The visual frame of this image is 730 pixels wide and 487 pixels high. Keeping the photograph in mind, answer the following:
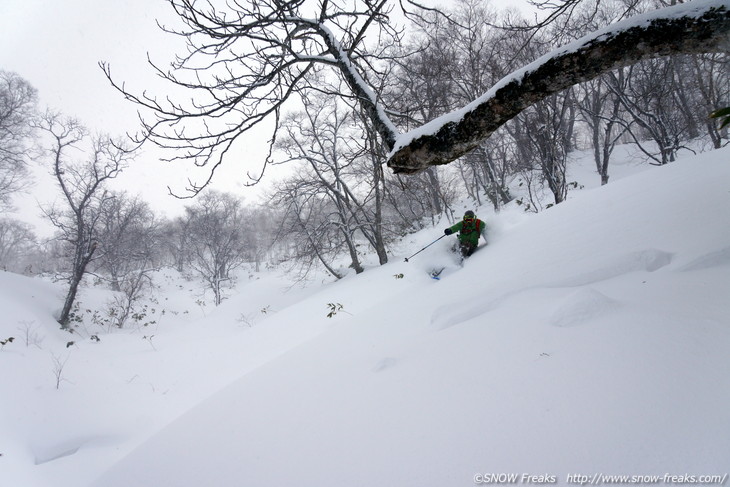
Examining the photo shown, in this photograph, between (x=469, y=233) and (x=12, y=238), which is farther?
(x=12, y=238)

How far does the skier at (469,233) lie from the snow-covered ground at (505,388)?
1.10 m

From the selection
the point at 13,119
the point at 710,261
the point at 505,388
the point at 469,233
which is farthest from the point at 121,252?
the point at 710,261

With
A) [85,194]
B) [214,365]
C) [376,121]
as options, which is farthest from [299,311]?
[85,194]

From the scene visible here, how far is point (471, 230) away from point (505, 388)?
4.38 metres

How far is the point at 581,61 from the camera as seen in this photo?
1770mm

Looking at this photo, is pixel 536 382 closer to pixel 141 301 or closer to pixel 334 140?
pixel 334 140

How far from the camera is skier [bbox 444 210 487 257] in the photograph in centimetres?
536

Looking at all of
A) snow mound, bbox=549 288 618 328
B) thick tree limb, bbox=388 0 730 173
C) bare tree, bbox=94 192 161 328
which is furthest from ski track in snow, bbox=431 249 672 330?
bare tree, bbox=94 192 161 328

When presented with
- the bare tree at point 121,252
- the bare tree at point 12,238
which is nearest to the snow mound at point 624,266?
the bare tree at point 121,252

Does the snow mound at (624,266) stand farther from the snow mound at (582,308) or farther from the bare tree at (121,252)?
the bare tree at (121,252)

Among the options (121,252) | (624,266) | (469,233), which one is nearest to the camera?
(624,266)

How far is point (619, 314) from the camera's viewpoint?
153 centimetres

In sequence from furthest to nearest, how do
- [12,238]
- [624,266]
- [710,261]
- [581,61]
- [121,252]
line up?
[12,238], [121,252], [624,266], [581,61], [710,261]

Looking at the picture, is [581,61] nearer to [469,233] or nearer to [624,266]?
[624,266]
